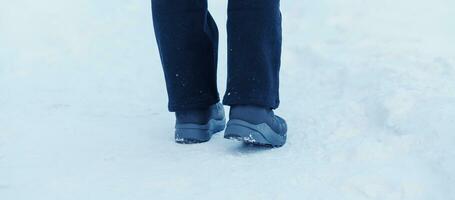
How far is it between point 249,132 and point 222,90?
1.13 m

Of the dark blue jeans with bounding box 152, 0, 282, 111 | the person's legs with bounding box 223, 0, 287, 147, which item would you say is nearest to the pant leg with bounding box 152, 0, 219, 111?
the dark blue jeans with bounding box 152, 0, 282, 111

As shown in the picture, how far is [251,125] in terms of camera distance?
1.98 m

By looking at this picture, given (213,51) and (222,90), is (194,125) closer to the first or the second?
(213,51)

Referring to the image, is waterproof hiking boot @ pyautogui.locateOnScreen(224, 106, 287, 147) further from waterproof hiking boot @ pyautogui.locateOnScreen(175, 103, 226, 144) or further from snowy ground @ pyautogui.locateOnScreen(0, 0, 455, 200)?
waterproof hiking boot @ pyautogui.locateOnScreen(175, 103, 226, 144)

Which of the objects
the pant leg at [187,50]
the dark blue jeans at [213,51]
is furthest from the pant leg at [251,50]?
the pant leg at [187,50]

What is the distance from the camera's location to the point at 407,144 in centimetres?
199

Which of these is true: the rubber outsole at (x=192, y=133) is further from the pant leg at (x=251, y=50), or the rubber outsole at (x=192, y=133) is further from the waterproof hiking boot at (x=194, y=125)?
the pant leg at (x=251, y=50)

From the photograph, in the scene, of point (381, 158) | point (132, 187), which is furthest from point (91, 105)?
point (381, 158)

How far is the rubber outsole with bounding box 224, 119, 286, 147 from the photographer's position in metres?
1.96

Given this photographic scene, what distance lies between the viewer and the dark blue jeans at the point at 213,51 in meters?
1.95

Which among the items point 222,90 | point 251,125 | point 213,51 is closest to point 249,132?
point 251,125

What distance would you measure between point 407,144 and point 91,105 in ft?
4.38

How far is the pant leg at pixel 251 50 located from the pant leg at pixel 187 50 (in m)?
0.13

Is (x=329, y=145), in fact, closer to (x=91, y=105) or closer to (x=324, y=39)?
(x=91, y=105)
